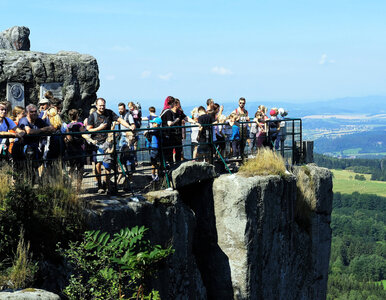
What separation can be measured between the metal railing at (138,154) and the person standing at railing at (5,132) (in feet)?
0.26

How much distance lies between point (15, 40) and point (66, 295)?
46.0 ft

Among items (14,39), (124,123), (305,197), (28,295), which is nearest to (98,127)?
(124,123)

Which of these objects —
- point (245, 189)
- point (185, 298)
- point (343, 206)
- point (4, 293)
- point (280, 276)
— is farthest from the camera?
point (343, 206)

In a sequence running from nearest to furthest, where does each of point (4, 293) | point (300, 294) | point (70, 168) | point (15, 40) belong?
1. point (4, 293)
2. point (70, 168)
3. point (300, 294)
4. point (15, 40)

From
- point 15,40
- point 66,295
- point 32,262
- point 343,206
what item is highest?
point 15,40

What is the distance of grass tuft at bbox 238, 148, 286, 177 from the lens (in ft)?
39.1

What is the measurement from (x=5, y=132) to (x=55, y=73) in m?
9.66

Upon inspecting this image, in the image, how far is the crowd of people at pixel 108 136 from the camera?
8.88m

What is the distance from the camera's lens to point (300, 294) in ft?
44.1

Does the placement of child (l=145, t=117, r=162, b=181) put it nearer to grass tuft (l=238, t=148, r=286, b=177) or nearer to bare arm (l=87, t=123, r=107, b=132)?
bare arm (l=87, t=123, r=107, b=132)

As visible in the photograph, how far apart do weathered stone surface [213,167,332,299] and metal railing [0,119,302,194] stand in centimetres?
120

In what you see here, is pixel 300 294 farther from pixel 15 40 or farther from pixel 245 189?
pixel 15 40

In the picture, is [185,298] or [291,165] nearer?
[185,298]

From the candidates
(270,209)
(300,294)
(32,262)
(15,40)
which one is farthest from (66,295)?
(15,40)
